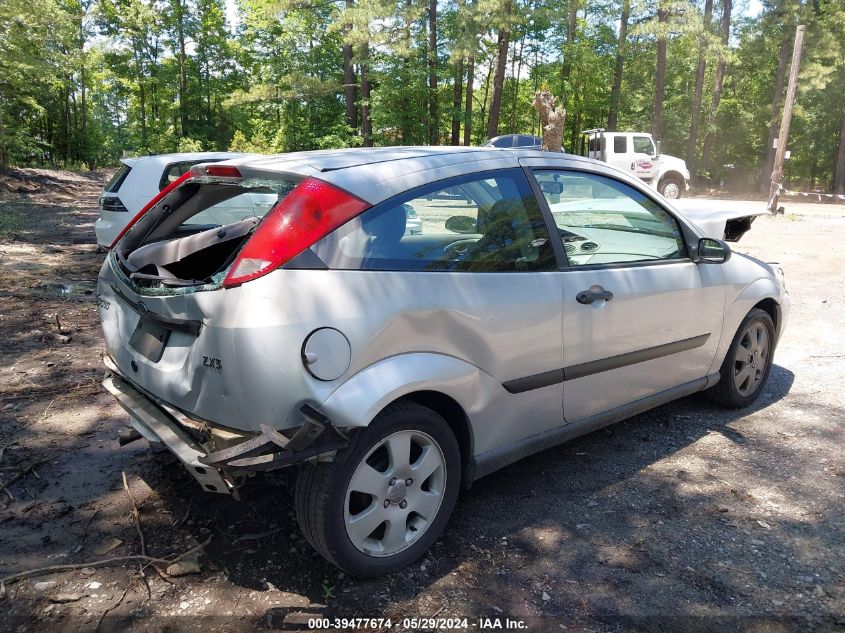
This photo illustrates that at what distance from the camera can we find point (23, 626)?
2338mm

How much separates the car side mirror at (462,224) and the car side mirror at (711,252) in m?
1.63

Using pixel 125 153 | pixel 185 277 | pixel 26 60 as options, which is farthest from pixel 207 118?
pixel 185 277

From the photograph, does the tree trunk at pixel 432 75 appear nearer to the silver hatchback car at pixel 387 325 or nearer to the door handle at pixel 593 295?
the silver hatchback car at pixel 387 325

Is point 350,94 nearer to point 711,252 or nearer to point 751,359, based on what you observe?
point 751,359

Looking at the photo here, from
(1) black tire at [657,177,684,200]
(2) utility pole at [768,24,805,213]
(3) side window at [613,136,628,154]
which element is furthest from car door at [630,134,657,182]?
(2) utility pole at [768,24,805,213]

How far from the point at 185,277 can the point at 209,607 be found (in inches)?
61.3

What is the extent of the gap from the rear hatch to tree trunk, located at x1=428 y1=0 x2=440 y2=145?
90.5ft

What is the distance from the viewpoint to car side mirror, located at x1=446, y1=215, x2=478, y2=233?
295 centimetres

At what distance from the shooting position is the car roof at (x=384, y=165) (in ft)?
8.42

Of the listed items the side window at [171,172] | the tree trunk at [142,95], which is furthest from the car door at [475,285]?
the tree trunk at [142,95]

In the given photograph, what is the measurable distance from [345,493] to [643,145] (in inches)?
Result: 927

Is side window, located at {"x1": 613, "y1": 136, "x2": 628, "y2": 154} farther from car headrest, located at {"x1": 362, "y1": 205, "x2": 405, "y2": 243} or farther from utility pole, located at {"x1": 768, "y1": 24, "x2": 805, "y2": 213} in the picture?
car headrest, located at {"x1": 362, "y1": 205, "x2": 405, "y2": 243}

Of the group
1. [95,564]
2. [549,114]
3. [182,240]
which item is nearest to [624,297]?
[182,240]

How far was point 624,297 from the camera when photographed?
11.0ft
